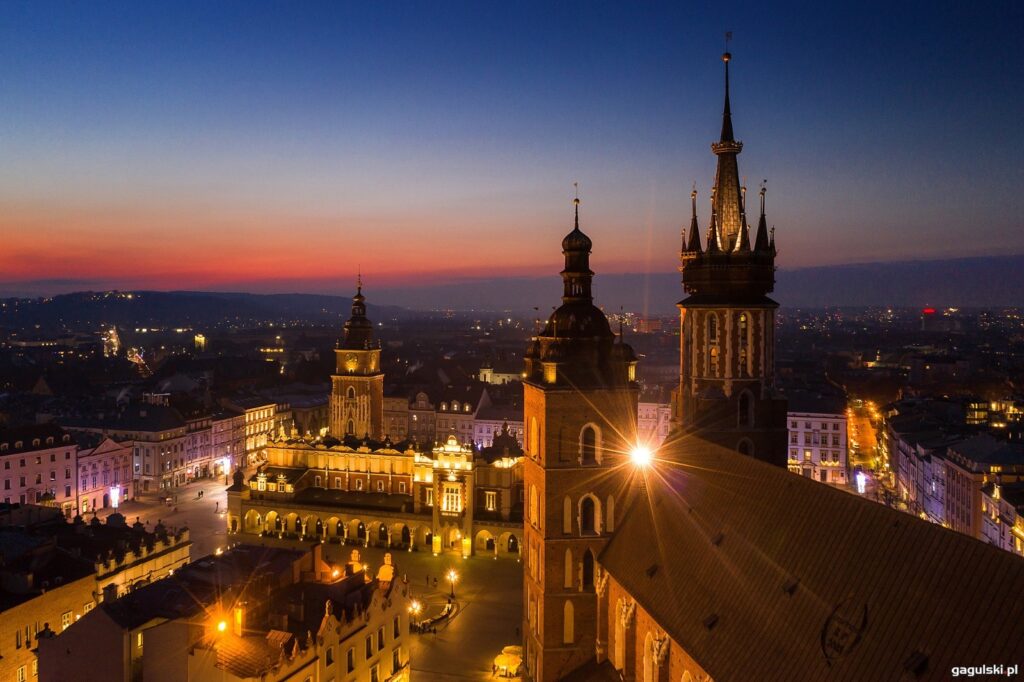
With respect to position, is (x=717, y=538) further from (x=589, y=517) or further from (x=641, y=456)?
(x=589, y=517)

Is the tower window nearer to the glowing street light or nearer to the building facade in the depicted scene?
the glowing street light

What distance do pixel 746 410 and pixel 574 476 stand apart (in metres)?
8.71

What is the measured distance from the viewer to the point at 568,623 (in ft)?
122

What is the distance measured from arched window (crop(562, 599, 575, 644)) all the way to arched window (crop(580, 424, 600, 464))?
21.7ft

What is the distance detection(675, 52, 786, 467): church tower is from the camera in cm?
3734

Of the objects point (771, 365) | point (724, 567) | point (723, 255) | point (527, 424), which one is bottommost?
point (724, 567)

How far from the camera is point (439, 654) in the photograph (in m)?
49.8

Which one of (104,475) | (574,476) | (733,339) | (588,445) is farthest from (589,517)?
(104,475)

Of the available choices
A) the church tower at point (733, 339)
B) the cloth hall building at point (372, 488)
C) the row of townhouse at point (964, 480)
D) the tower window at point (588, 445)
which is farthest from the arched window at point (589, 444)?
the cloth hall building at point (372, 488)

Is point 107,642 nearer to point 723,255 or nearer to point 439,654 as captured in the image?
point 439,654

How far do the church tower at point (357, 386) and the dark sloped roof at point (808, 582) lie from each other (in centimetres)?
6427

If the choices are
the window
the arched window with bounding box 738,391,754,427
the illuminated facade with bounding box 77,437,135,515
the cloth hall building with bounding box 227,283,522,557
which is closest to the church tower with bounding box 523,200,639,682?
the arched window with bounding box 738,391,754,427

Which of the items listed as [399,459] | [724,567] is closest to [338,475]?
[399,459]

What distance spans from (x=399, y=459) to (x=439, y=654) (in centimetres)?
3381
